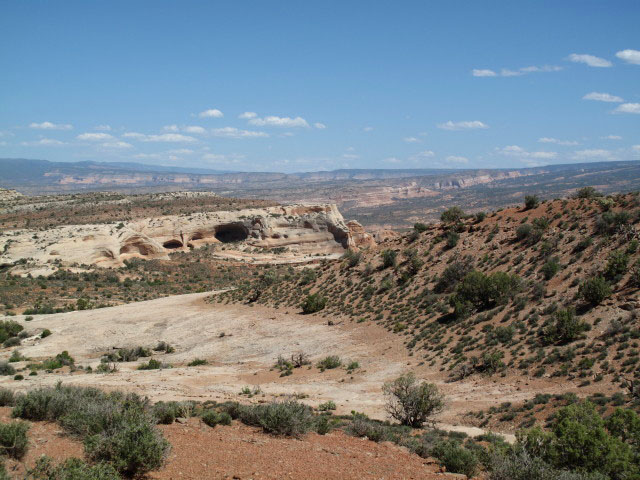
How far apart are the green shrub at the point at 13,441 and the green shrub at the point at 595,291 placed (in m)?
17.0

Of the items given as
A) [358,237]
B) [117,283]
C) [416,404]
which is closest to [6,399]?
[416,404]

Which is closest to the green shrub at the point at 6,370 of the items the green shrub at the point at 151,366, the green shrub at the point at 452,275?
Result: the green shrub at the point at 151,366

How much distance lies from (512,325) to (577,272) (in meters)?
3.97

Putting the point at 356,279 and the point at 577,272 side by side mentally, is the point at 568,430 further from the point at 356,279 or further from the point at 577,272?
the point at 356,279

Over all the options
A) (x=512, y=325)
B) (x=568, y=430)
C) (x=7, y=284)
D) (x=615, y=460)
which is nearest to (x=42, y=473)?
(x=568, y=430)

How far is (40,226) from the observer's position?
157 ft

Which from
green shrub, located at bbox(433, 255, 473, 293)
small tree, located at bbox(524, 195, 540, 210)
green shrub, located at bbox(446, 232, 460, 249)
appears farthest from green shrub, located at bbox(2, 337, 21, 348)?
small tree, located at bbox(524, 195, 540, 210)

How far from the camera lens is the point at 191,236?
53812mm

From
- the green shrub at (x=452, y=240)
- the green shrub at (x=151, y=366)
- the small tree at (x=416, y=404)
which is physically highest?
the green shrub at (x=452, y=240)

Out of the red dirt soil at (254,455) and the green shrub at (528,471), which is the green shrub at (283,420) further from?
the green shrub at (528,471)

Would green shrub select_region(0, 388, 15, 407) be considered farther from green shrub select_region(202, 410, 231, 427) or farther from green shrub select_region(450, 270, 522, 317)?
green shrub select_region(450, 270, 522, 317)

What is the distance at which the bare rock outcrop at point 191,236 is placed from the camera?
41.2 meters

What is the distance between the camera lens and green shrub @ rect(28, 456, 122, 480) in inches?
221

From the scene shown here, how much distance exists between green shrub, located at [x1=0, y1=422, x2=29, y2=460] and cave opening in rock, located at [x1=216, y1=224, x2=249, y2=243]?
4893 cm
